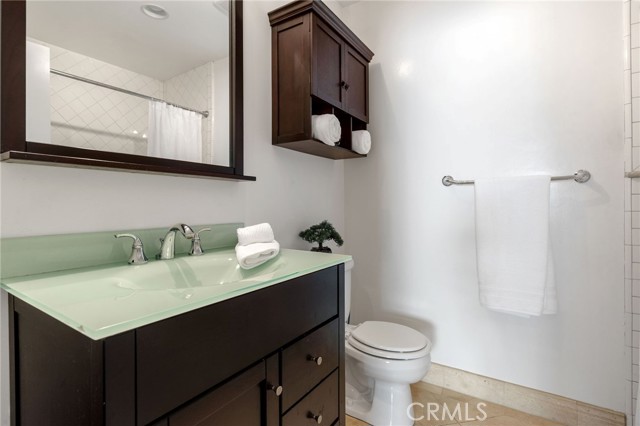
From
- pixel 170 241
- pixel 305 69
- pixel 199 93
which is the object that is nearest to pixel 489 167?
pixel 305 69

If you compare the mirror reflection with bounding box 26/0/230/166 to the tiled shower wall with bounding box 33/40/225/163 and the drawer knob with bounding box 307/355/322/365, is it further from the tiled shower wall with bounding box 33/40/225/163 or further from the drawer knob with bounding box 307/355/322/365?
the drawer knob with bounding box 307/355/322/365

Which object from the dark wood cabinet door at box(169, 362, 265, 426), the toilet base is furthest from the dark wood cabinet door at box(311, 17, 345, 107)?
the toilet base

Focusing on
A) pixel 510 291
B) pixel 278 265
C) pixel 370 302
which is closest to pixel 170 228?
pixel 278 265

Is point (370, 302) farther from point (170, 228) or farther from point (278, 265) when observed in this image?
point (170, 228)

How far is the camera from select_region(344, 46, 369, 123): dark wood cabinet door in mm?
1649

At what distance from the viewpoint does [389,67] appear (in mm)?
1928

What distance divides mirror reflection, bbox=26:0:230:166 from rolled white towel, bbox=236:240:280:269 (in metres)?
0.43

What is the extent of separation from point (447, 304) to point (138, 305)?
5.45ft

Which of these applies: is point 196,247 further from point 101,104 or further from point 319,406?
point 319,406

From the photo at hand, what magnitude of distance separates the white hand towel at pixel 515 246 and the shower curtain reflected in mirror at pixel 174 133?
4.49ft

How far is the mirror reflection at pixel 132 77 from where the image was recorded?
81 cm

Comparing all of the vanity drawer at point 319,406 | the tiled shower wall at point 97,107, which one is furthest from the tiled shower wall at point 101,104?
the vanity drawer at point 319,406

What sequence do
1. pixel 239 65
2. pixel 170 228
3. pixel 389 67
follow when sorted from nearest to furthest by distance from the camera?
1. pixel 170 228
2. pixel 239 65
3. pixel 389 67

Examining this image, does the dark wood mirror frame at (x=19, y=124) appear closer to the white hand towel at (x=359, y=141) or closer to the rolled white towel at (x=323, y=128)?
the rolled white towel at (x=323, y=128)
